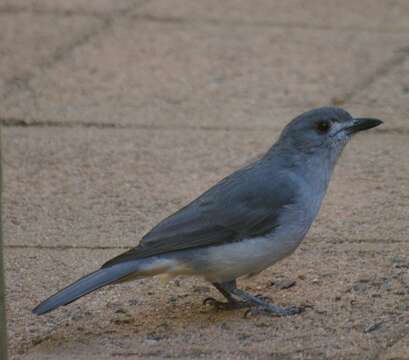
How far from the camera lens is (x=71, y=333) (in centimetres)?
461

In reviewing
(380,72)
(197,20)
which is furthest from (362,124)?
(197,20)

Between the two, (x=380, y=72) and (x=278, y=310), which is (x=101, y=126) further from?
(x=278, y=310)

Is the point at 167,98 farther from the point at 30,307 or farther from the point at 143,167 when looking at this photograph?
the point at 30,307

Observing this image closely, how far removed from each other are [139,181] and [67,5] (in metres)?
2.94

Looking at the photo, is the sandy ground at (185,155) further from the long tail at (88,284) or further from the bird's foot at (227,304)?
the long tail at (88,284)

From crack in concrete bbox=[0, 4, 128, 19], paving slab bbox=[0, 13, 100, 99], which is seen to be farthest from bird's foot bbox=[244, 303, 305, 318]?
crack in concrete bbox=[0, 4, 128, 19]

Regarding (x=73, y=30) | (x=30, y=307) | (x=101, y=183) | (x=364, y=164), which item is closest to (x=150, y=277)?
(x=30, y=307)

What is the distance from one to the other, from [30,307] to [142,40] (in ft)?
11.9

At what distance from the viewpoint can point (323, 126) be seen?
5266 millimetres

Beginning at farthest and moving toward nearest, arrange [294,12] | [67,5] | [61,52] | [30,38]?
[67,5], [294,12], [30,38], [61,52]

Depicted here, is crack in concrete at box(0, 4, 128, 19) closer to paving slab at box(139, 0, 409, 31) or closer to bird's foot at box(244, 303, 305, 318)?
paving slab at box(139, 0, 409, 31)

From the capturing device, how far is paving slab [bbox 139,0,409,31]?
843cm

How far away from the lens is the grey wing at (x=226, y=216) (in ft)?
15.6

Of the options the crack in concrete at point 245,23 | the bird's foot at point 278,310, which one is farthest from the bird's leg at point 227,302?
the crack in concrete at point 245,23
